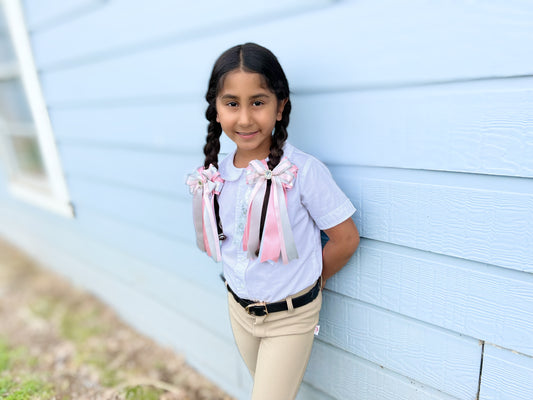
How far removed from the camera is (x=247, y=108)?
110 centimetres

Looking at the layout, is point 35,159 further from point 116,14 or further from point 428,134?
point 428,134

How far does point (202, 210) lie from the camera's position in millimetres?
1364

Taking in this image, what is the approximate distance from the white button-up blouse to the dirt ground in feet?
4.42

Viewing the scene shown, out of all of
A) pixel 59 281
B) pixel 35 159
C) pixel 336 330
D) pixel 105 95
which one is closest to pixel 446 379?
pixel 336 330

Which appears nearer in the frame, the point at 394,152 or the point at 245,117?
the point at 245,117

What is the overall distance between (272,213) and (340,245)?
286 mm

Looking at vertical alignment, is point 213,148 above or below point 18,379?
above

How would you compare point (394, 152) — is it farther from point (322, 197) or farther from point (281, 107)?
point (281, 107)

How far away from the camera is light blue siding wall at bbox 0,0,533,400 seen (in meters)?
1.01

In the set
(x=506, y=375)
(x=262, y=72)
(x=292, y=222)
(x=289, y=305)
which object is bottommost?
(x=506, y=375)

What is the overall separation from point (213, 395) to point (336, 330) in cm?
116

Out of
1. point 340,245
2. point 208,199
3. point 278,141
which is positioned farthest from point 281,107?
point 340,245

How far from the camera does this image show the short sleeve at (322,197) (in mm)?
1179

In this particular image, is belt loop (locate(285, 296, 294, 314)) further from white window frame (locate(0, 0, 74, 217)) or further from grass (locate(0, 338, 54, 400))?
white window frame (locate(0, 0, 74, 217))
